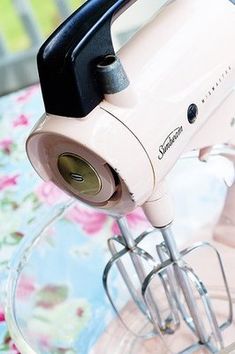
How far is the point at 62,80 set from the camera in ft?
1.09

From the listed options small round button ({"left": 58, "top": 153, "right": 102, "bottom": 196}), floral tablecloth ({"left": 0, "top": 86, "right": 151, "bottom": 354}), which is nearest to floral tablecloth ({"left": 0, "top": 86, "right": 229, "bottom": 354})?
floral tablecloth ({"left": 0, "top": 86, "right": 151, "bottom": 354})

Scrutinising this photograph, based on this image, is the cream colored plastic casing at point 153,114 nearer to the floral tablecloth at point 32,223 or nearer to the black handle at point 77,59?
the black handle at point 77,59

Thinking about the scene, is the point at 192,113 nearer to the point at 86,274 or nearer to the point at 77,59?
the point at 77,59

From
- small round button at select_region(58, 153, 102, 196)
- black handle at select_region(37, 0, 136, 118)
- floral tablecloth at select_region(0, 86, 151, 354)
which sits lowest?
floral tablecloth at select_region(0, 86, 151, 354)

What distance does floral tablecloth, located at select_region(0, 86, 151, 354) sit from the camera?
0.51 m

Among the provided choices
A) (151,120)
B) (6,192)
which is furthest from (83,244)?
(151,120)

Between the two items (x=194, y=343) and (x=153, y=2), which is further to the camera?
(x=153, y=2)

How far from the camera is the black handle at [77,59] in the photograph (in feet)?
1.09

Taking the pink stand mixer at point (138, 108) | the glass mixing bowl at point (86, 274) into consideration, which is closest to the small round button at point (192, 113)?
the pink stand mixer at point (138, 108)

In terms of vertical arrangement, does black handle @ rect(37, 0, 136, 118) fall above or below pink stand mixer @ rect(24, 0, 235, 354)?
above

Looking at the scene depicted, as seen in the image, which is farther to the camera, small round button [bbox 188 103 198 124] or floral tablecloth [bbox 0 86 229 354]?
floral tablecloth [bbox 0 86 229 354]

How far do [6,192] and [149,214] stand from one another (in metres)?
0.34

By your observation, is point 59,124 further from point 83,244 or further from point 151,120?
point 83,244

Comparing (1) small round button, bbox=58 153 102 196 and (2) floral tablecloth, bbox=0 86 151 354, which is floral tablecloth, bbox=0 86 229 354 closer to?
(2) floral tablecloth, bbox=0 86 151 354
